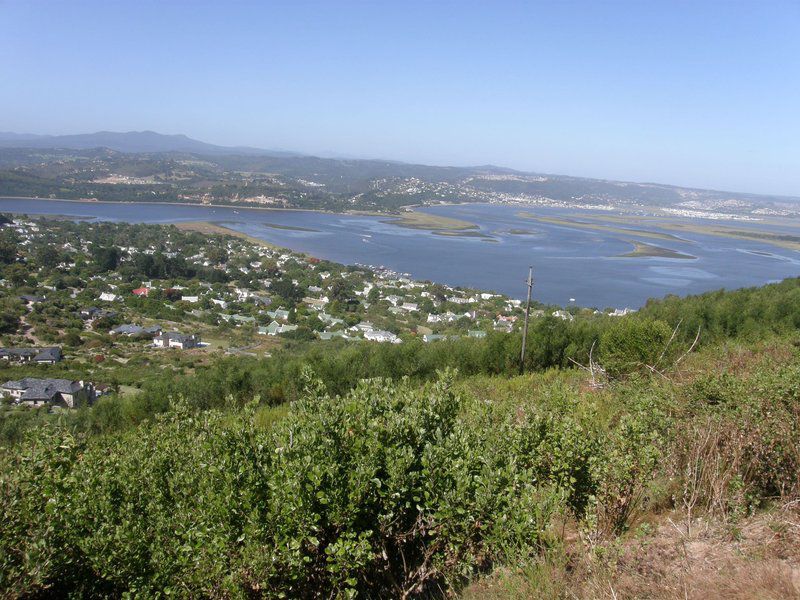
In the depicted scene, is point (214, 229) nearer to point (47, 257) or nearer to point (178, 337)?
point (47, 257)

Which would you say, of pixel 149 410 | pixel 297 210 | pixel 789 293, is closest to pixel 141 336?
pixel 149 410

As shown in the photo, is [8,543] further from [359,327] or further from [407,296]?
[407,296]

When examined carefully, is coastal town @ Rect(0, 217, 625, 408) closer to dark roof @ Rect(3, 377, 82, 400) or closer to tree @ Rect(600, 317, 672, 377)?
dark roof @ Rect(3, 377, 82, 400)

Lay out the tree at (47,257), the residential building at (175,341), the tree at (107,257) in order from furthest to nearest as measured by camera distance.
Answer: the tree at (107,257)
the tree at (47,257)
the residential building at (175,341)

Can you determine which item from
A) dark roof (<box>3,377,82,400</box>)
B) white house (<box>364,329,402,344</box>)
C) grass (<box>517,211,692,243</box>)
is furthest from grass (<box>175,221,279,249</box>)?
grass (<box>517,211,692,243</box>)

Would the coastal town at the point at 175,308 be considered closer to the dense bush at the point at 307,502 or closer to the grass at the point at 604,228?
the dense bush at the point at 307,502

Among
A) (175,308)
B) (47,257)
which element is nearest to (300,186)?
(47,257)

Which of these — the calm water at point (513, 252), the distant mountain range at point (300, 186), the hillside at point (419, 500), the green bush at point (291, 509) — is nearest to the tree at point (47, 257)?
the calm water at point (513, 252)
